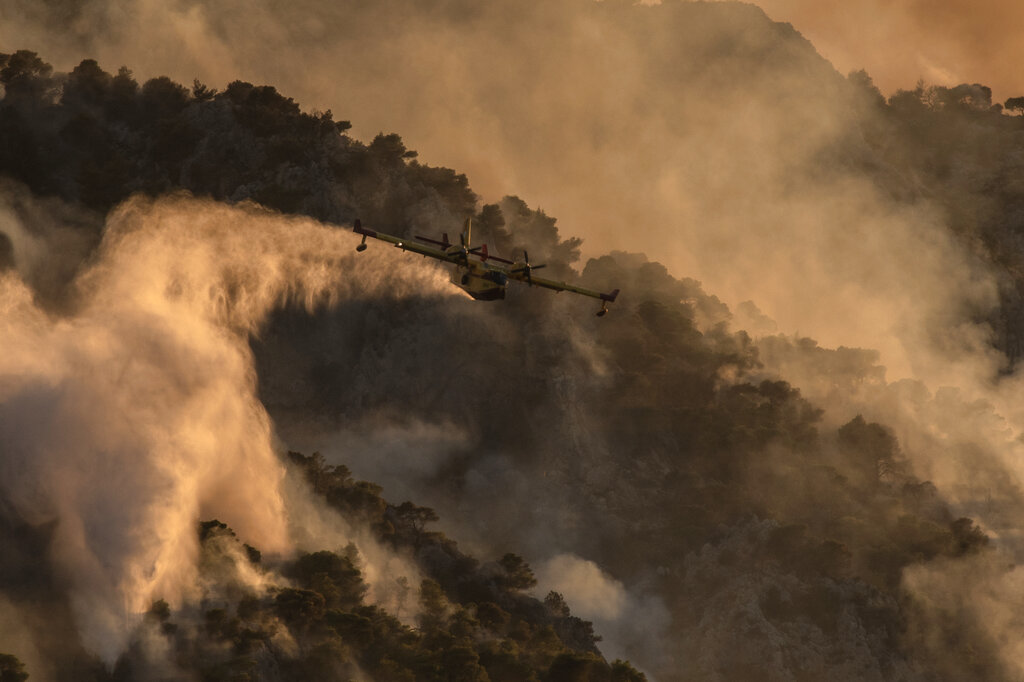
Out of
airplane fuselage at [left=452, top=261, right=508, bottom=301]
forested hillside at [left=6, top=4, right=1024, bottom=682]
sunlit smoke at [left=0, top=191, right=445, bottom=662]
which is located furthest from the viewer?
forested hillside at [left=6, top=4, right=1024, bottom=682]

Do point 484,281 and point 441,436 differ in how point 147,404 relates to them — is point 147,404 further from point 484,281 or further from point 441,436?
point 441,436

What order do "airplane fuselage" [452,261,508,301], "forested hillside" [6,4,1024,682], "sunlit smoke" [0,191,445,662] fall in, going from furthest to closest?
"forested hillside" [6,4,1024,682] < "sunlit smoke" [0,191,445,662] < "airplane fuselage" [452,261,508,301]

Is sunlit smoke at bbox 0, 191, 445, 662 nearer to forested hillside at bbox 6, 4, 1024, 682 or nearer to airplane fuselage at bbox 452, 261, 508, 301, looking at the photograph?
forested hillside at bbox 6, 4, 1024, 682

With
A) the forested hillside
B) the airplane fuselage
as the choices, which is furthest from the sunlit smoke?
the airplane fuselage

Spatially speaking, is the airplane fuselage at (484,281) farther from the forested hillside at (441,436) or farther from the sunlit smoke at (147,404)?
the sunlit smoke at (147,404)

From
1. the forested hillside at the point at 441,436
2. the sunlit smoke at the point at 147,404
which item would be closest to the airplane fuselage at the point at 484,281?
the forested hillside at the point at 441,436

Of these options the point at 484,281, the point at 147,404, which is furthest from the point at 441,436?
the point at 484,281

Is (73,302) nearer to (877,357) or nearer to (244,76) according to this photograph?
(244,76)

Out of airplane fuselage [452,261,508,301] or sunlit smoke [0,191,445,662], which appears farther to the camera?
sunlit smoke [0,191,445,662]
